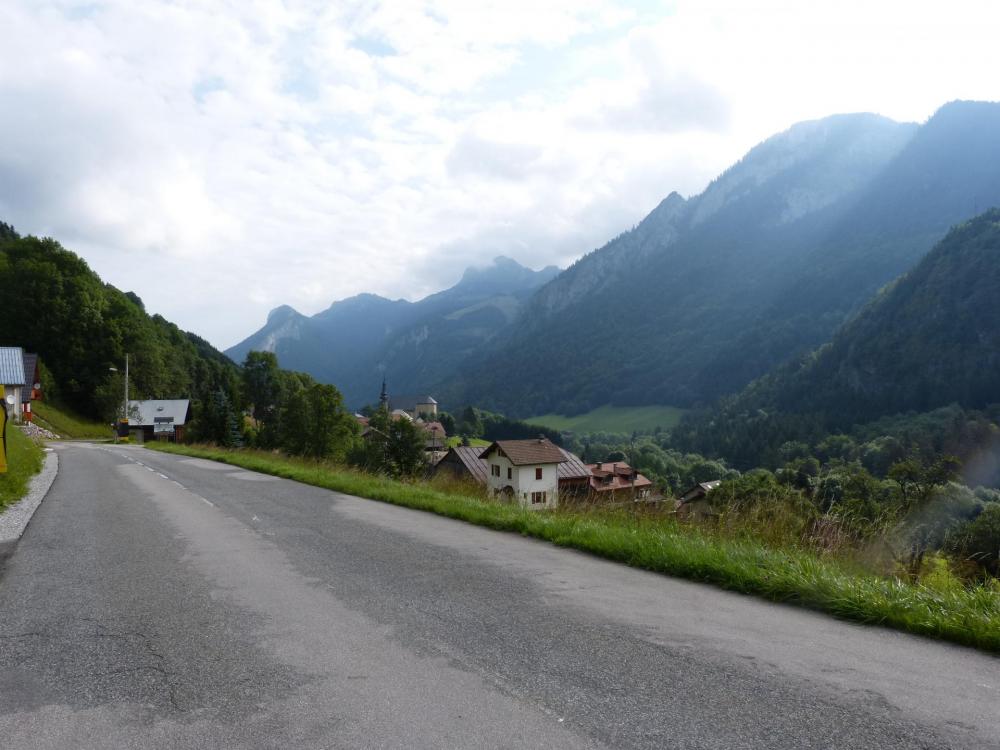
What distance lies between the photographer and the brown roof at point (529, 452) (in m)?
42.4

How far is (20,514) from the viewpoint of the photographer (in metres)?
11.9

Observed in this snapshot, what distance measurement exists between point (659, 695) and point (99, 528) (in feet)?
33.5

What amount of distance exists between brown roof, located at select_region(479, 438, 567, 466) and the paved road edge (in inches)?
1089

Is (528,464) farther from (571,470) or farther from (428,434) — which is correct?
(571,470)

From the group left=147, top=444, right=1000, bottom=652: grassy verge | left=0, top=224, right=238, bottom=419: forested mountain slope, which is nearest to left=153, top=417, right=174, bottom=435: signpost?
left=0, top=224, right=238, bottom=419: forested mountain slope

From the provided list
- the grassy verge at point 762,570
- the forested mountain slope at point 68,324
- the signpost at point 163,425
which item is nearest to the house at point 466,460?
the forested mountain slope at point 68,324

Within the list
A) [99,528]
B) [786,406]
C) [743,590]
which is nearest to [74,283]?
[99,528]

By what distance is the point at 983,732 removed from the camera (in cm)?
329

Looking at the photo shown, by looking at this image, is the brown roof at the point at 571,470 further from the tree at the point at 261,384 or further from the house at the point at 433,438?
the tree at the point at 261,384

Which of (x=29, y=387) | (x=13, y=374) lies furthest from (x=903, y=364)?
(x=13, y=374)

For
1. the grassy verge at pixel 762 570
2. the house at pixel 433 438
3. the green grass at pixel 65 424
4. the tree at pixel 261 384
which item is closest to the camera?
the grassy verge at pixel 762 570

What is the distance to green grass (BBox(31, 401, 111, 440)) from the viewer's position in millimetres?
55938

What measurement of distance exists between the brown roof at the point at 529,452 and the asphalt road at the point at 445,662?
3461 cm

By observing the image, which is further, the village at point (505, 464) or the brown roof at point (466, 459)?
the brown roof at point (466, 459)
